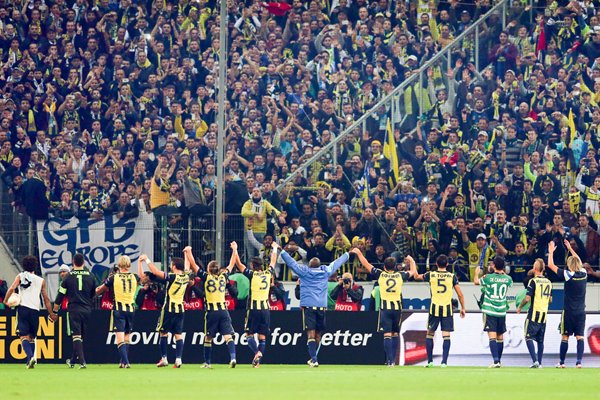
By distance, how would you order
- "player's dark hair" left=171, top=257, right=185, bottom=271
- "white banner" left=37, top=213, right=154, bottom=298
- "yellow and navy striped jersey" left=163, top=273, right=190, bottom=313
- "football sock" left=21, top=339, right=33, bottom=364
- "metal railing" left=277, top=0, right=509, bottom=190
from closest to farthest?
1. "football sock" left=21, top=339, right=33, bottom=364
2. "player's dark hair" left=171, top=257, right=185, bottom=271
3. "yellow and navy striped jersey" left=163, top=273, right=190, bottom=313
4. "white banner" left=37, top=213, right=154, bottom=298
5. "metal railing" left=277, top=0, right=509, bottom=190

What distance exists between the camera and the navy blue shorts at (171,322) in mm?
21453

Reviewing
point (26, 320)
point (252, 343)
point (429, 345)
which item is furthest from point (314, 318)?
point (26, 320)

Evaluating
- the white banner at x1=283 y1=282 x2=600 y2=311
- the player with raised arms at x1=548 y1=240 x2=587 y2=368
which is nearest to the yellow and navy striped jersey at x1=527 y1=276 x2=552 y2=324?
the player with raised arms at x1=548 y1=240 x2=587 y2=368

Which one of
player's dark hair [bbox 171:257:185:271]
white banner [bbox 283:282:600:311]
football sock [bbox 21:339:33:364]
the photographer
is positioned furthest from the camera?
white banner [bbox 283:282:600:311]

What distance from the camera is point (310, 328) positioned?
2153 cm

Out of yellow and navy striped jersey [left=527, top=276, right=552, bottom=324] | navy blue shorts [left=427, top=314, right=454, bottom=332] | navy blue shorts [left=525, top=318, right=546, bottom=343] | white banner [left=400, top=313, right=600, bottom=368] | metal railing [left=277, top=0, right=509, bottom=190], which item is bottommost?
white banner [left=400, top=313, right=600, bottom=368]

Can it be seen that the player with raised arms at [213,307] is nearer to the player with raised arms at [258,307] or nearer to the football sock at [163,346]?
the player with raised arms at [258,307]

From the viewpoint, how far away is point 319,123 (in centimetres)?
2878

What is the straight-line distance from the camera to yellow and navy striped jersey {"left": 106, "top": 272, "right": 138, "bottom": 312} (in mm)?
20969

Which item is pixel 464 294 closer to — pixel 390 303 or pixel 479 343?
pixel 479 343

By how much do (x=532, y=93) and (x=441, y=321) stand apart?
367 inches

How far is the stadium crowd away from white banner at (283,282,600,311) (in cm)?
41

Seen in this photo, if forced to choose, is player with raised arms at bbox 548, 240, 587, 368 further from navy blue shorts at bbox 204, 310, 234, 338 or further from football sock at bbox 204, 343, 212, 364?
football sock at bbox 204, 343, 212, 364

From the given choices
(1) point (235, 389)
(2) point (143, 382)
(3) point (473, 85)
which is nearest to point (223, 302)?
(2) point (143, 382)
